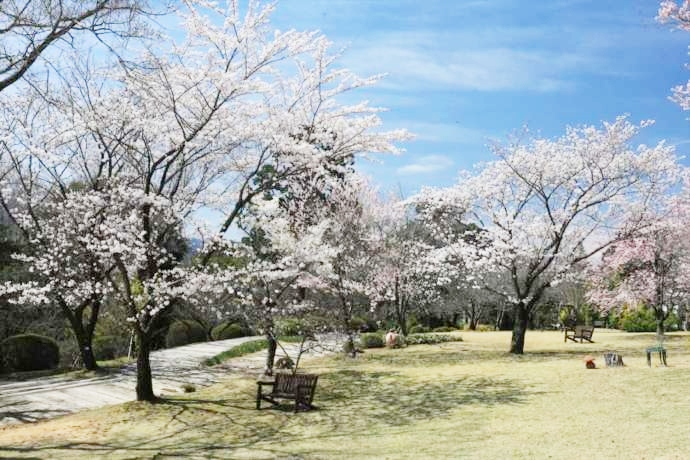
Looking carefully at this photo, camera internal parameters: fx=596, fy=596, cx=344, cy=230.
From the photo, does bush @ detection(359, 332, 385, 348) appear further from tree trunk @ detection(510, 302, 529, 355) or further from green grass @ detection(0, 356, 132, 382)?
green grass @ detection(0, 356, 132, 382)

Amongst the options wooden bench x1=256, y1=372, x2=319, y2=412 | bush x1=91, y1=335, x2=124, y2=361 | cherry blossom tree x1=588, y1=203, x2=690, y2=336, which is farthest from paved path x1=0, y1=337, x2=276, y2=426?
cherry blossom tree x1=588, y1=203, x2=690, y2=336

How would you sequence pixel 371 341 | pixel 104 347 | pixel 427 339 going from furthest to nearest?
pixel 427 339
pixel 371 341
pixel 104 347

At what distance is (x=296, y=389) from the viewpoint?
12961 mm

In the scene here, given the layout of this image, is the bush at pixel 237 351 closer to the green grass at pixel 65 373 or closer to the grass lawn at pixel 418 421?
the green grass at pixel 65 373

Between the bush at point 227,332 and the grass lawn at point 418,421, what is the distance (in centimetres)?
1398

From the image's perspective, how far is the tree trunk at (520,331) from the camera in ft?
72.1

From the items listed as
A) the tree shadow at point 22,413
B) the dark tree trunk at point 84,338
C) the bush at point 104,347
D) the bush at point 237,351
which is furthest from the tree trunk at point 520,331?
the bush at point 104,347

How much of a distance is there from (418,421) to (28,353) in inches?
550

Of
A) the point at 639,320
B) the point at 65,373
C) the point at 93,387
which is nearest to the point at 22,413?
the point at 93,387

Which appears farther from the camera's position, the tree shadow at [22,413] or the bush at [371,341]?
the bush at [371,341]

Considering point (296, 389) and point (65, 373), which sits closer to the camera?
point (296, 389)

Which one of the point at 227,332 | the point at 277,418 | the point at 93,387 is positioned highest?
the point at 227,332

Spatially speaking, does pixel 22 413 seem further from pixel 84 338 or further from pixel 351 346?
pixel 351 346

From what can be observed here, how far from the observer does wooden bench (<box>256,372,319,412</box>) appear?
12985 millimetres
